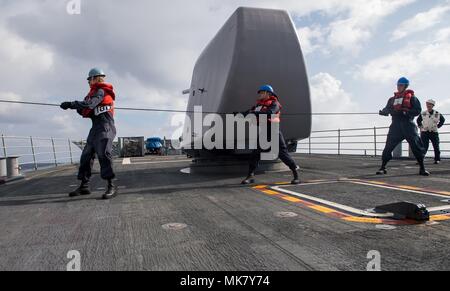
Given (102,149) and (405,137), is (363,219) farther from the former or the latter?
(405,137)

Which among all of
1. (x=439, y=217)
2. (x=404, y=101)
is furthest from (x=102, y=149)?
(x=404, y=101)

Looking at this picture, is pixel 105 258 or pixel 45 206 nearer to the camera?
pixel 105 258

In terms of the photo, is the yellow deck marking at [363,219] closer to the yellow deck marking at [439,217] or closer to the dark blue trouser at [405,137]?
the yellow deck marking at [439,217]

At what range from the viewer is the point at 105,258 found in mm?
2107

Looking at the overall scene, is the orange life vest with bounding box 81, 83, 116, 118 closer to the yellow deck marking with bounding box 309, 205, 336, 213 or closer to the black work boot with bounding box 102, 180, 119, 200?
the black work boot with bounding box 102, 180, 119, 200

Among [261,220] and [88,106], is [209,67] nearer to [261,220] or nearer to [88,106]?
[88,106]

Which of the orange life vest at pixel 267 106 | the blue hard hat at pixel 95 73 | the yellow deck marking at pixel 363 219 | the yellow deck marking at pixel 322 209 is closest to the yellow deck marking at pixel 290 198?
the yellow deck marking at pixel 322 209

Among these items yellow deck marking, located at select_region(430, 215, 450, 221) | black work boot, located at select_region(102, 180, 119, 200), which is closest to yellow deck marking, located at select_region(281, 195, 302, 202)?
yellow deck marking, located at select_region(430, 215, 450, 221)

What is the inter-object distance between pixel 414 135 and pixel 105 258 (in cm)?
632

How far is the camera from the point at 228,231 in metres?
2.71

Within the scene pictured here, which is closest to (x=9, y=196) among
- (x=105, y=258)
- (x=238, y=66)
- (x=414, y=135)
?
(x=105, y=258)

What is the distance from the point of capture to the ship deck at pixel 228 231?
200 cm

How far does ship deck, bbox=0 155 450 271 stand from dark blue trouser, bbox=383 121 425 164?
1807mm
